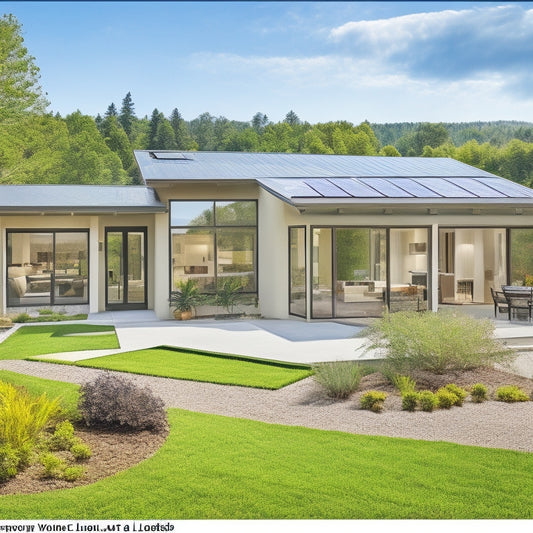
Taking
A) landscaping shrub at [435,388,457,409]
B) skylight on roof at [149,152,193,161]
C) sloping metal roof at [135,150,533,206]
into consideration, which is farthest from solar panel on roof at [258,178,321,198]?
landscaping shrub at [435,388,457,409]

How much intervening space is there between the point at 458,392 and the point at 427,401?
634mm

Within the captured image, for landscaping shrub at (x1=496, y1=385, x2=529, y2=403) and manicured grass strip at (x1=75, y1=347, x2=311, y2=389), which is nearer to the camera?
landscaping shrub at (x1=496, y1=385, x2=529, y2=403)

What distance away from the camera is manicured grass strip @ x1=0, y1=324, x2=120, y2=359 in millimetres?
11602

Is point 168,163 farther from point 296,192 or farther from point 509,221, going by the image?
point 509,221

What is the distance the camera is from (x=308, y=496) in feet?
15.9

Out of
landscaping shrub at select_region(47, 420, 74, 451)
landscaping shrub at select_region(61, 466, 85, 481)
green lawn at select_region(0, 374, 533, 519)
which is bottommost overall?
green lawn at select_region(0, 374, 533, 519)

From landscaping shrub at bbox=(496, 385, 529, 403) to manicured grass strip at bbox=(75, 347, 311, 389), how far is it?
8.98 ft

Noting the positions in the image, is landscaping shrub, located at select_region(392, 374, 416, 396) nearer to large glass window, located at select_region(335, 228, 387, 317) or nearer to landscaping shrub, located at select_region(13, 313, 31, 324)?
large glass window, located at select_region(335, 228, 387, 317)

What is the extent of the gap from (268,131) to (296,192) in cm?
5567

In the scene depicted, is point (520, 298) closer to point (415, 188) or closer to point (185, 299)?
point (415, 188)

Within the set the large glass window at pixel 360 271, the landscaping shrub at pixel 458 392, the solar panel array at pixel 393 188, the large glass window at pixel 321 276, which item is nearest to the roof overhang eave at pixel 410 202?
the solar panel array at pixel 393 188

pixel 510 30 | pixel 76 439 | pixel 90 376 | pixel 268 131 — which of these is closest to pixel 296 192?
pixel 90 376

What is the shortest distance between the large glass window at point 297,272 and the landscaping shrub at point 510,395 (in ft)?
26.5

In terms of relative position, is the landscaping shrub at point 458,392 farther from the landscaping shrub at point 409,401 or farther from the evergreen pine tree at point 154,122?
the evergreen pine tree at point 154,122
